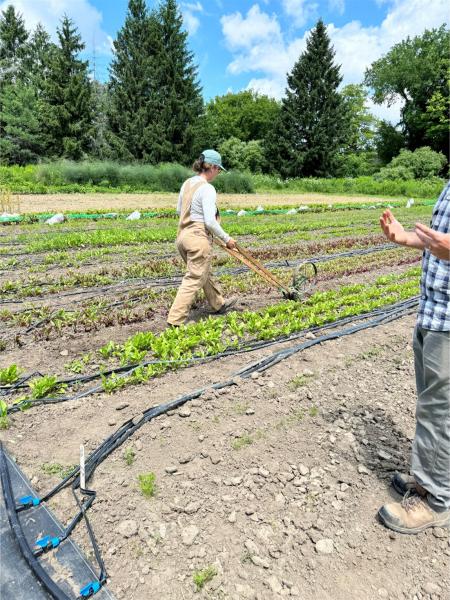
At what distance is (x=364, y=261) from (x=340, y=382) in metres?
6.31

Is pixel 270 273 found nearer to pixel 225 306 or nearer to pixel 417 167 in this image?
pixel 225 306

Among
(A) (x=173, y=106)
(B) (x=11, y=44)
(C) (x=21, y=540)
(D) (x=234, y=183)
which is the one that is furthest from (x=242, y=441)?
(B) (x=11, y=44)

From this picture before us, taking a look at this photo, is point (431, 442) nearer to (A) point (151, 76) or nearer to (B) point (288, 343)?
(B) point (288, 343)

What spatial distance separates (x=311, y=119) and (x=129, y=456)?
47.7 m

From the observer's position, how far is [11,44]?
1940 inches

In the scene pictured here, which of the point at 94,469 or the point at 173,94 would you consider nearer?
the point at 94,469

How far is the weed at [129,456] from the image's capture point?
305cm

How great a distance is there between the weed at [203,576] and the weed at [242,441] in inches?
37.3

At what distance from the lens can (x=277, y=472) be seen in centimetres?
297

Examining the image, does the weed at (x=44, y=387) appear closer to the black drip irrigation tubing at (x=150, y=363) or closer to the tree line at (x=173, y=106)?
the black drip irrigation tubing at (x=150, y=363)

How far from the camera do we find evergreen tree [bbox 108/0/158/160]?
4031 centimetres

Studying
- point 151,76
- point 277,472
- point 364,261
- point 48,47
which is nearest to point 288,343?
point 277,472

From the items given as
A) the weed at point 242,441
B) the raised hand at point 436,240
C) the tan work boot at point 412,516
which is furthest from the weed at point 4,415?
the raised hand at point 436,240

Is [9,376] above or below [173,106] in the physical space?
below
